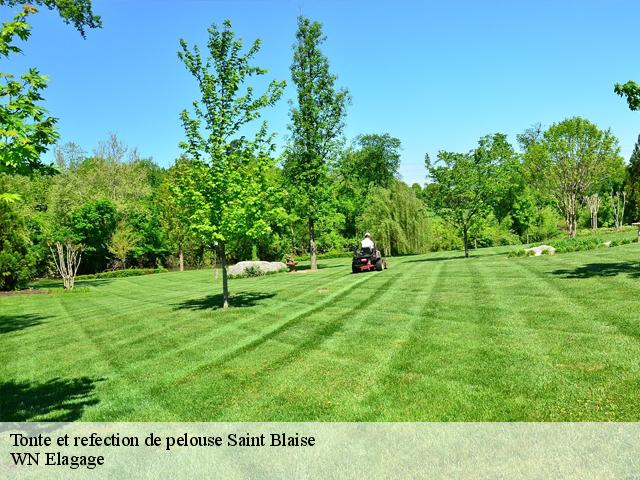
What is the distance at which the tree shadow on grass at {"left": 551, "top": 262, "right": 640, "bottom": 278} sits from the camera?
1388cm

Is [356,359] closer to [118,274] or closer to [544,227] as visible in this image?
[118,274]

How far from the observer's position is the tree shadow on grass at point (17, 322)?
13630mm

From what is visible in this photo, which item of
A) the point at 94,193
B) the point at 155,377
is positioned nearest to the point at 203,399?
the point at 155,377

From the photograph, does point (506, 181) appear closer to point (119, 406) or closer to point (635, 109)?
point (635, 109)

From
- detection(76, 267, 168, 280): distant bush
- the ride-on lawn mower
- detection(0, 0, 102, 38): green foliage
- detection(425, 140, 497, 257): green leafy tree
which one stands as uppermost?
detection(0, 0, 102, 38): green foliage

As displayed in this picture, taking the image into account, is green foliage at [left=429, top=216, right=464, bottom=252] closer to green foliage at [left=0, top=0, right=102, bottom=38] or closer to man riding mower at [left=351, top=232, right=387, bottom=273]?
man riding mower at [left=351, top=232, right=387, bottom=273]

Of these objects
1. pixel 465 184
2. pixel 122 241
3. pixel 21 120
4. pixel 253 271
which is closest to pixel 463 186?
pixel 465 184

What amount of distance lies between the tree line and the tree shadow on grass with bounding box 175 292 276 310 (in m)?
0.85

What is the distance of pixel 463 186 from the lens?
29.0m

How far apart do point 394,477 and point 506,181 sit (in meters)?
28.0

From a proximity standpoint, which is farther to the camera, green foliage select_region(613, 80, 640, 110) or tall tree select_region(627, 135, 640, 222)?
tall tree select_region(627, 135, 640, 222)

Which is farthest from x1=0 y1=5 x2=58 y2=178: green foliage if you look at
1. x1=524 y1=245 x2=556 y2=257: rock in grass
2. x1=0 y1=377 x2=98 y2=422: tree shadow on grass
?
Answer: x1=524 y1=245 x2=556 y2=257: rock in grass

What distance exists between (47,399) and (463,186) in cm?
2638

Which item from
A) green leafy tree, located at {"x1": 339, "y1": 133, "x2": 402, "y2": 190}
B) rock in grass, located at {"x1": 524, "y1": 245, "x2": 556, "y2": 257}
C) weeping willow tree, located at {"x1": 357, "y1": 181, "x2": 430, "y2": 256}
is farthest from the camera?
green leafy tree, located at {"x1": 339, "y1": 133, "x2": 402, "y2": 190}
